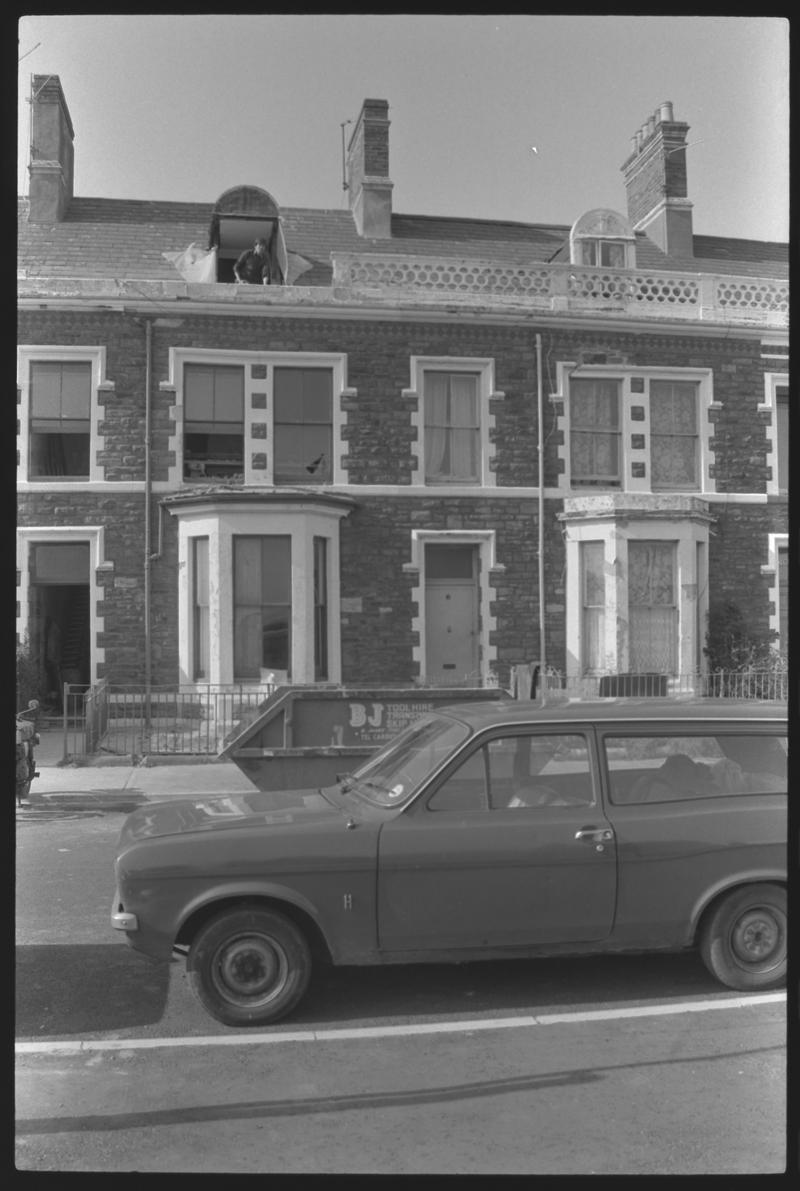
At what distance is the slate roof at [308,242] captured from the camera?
62.3 ft

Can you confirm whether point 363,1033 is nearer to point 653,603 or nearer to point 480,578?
point 480,578

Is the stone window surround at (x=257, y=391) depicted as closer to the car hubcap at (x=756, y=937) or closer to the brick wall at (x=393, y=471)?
the brick wall at (x=393, y=471)

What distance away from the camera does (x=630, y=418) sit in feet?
63.0

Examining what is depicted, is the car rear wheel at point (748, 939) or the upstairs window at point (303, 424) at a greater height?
the upstairs window at point (303, 424)

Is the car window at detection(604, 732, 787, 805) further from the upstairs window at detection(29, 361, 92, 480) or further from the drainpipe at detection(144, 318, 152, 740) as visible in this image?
the upstairs window at detection(29, 361, 92, 480)

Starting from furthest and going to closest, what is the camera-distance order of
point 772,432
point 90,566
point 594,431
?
point 772,432 → point 594,431 → point 90,566

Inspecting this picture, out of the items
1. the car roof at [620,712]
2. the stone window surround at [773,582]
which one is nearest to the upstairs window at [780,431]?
the stone window surround at [773,582]

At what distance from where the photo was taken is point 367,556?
59.9ft

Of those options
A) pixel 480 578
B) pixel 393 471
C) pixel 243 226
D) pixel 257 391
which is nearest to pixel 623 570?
pixel 480 578

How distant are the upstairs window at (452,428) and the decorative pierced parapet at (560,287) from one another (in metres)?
1.38

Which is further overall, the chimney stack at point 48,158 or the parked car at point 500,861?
the chimney stack at point 48,158

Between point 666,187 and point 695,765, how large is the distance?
19.8 metres

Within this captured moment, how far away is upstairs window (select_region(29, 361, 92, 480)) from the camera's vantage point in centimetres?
1786

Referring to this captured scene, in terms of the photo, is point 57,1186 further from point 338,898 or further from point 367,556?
point 367,556
